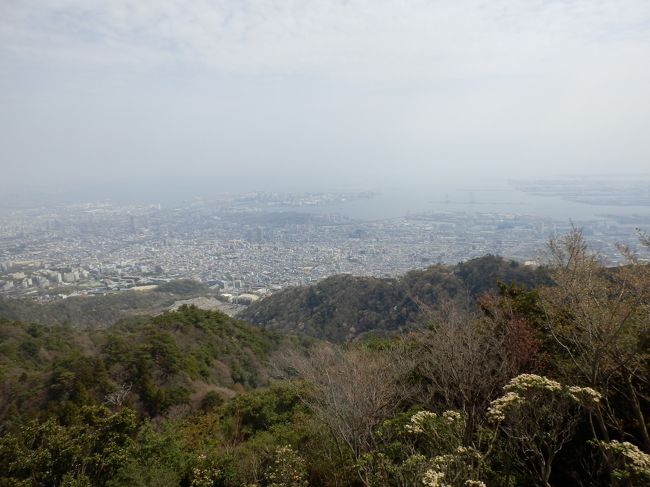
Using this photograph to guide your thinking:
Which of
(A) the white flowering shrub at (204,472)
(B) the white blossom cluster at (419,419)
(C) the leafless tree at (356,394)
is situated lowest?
(A) the white flowering shrub at (204,472)

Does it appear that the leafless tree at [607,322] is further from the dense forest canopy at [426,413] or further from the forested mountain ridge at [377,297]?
the forested mountain ridge at [377,297]

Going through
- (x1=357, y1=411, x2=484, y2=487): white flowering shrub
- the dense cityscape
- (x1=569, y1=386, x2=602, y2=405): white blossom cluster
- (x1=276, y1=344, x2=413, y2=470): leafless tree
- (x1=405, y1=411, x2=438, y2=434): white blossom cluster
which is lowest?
the dense cityscape

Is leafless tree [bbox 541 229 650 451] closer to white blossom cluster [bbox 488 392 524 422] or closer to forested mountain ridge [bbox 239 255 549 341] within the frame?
white blossom cluster [bbox 488 392 524 422]

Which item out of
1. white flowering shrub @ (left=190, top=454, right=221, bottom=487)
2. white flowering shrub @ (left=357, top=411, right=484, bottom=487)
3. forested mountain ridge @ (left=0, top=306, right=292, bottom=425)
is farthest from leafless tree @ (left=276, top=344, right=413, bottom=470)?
forested mountain ridge @ (left=0, top=306, right=292, bottom=425)

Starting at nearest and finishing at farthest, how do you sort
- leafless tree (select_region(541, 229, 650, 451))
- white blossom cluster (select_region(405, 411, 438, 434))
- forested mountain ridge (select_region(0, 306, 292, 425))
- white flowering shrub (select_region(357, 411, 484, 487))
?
white flowering shrub (select_region(357, 411, 484, 487))
white blossom cluster (select_region(405, 411, 438, 434))
leafless tree (select_region(541, 229, 650, 451))
forested mountain ridge (select_region(0, 306, 292, 425))

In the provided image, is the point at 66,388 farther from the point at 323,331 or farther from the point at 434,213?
the point at 434,213

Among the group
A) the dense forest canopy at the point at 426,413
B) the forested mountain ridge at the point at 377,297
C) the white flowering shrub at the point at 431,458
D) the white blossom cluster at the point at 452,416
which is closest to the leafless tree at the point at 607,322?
the dense forest canopy at the point at 426,413
